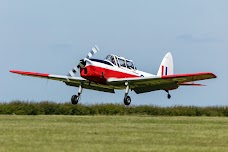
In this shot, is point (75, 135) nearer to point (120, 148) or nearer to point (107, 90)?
point (120, 148)

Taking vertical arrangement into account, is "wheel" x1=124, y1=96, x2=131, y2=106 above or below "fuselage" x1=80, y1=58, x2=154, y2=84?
below

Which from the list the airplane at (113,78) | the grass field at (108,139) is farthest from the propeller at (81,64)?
the grass field at (108,139)

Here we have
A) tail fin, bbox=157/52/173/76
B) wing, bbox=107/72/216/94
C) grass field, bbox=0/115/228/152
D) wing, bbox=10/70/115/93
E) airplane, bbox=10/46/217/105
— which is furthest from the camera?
tail fin, bbox=157/52/173/76

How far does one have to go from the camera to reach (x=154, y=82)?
117 ft

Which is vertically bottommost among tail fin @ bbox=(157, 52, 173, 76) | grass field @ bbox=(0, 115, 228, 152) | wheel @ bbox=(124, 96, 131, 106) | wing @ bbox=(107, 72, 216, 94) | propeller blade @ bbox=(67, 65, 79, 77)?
grass field @ bbox=(0, 115, 228, 152)

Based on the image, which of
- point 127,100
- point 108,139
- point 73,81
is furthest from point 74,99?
point 108,139

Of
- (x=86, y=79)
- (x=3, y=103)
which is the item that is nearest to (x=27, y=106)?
(x=3, y=103)

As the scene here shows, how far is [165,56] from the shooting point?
42969 mm

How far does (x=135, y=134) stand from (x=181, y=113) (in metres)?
19.3

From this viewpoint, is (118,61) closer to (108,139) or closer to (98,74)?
(98,74)

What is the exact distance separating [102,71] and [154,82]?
2.80 meters

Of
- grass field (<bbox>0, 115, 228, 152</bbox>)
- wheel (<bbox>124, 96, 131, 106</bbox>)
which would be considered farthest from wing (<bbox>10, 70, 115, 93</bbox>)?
grass field (<bbox>0, 115, 228, 152</bbox>)

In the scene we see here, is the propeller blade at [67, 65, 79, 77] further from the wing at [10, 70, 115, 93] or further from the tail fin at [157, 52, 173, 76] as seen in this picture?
the tail fin at [157, 52, 173, 76]

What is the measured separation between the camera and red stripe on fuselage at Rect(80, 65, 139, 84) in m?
34.9
